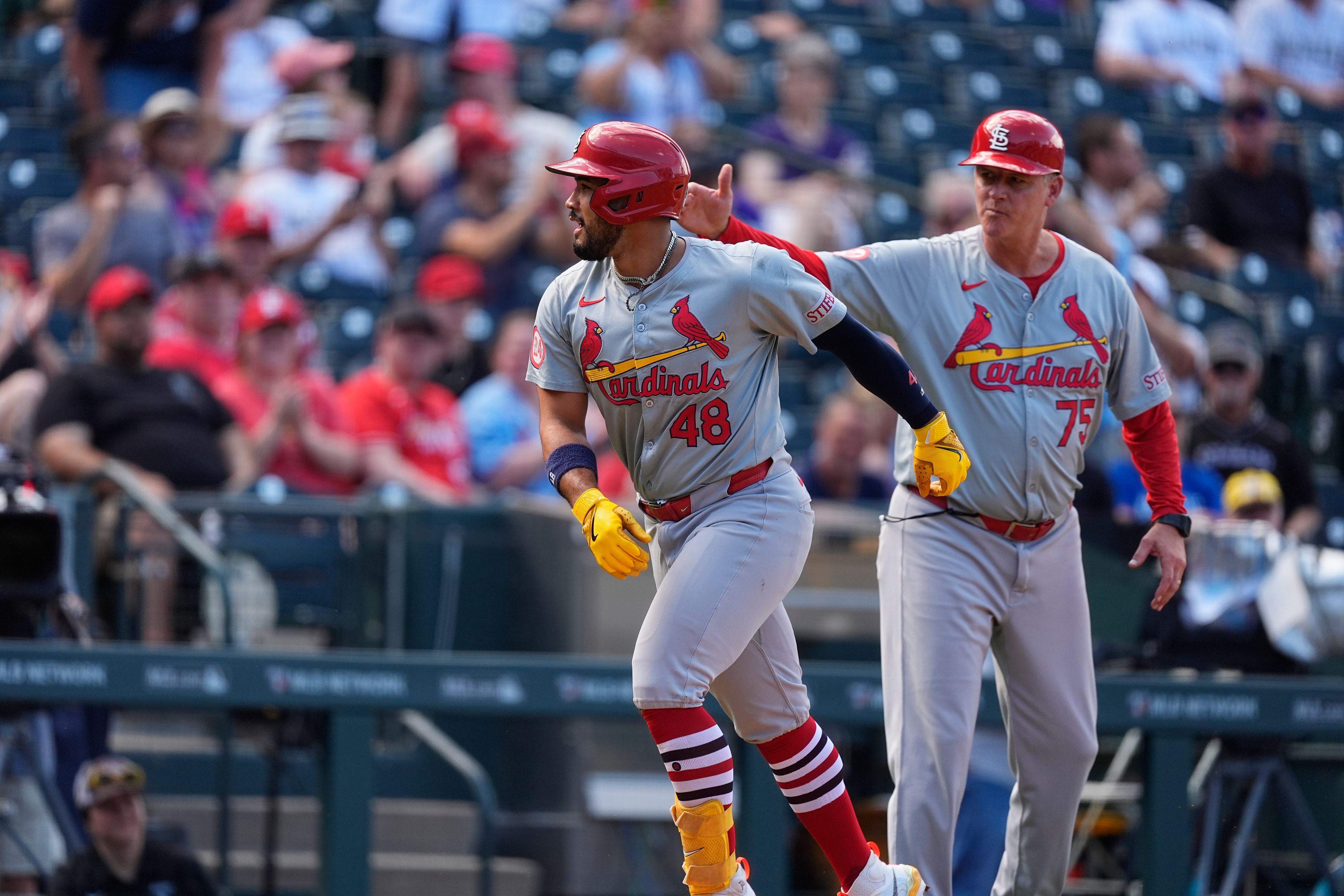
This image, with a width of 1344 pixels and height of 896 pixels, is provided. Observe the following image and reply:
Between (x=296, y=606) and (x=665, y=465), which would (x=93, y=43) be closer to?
(x=296, y=606)

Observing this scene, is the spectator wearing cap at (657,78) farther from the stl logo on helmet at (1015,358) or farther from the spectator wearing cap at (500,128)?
the stl logo on helmet at (1015,358)

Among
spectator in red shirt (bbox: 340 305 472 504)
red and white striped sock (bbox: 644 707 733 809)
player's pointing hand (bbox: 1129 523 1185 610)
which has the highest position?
player's pointing hand (bbox: 1129 523 1185 610)

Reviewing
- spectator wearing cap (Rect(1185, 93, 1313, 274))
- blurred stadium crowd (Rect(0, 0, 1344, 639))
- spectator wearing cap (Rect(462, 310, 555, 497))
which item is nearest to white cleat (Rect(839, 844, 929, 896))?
blurred stadium crowd (Rect(0, 0, 1344, 639))

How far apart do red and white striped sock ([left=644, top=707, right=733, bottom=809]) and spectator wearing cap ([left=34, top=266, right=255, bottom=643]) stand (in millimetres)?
3361

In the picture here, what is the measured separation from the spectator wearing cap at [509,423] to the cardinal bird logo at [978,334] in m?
3.59

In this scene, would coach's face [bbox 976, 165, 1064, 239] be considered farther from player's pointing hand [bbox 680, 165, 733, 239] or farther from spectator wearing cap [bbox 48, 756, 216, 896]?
spectator wearing cap [bbox 48, 756, 216, 896]

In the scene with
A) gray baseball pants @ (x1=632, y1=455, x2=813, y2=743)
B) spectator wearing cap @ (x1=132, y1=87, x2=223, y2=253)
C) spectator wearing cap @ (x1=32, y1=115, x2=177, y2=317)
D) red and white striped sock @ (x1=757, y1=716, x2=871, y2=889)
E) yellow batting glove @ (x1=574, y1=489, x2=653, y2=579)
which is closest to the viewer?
yellow batting glove @ (x1=574, y1=489, x2=653, y2=579)

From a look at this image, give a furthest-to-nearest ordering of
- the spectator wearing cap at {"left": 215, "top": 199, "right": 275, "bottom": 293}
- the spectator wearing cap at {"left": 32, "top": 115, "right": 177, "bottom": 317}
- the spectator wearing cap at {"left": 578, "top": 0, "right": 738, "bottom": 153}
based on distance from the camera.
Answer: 1. the spectator wearing cap at {"left": 578, "top": 0, "right": 738, "bottom": 153}
2. the spectator wearing cap at {"left": 215, "top": 199, "right": 275, "bottom": 293}
3. the spectator wearing cap at {"left": 32, "top": 115, "right": 177, "bottom": 317}

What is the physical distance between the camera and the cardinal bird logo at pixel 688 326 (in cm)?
365

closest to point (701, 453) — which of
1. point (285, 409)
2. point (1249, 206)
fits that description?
point (285, 409)

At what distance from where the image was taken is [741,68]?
11.4 m

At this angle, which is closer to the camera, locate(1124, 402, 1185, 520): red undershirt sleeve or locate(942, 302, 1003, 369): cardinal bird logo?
locate(942, 302, 1003, 369): cardinal bird logo

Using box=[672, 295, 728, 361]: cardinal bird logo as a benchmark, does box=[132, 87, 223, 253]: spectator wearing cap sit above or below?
below

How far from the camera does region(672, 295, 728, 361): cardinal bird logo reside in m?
3.65
